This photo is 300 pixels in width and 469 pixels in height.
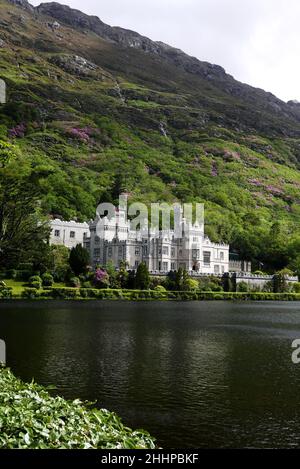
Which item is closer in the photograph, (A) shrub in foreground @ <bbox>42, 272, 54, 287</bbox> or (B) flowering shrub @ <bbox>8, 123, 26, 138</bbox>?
(A) shrub in foreground @ <bbox>42, 272, 54, 287</bbox>

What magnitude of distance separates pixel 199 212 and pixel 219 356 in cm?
12503

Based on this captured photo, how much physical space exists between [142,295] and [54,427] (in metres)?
80.6

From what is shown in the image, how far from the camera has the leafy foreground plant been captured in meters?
10.1

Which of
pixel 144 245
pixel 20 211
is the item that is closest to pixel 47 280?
pixel 144 245

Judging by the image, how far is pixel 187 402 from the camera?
762 inches

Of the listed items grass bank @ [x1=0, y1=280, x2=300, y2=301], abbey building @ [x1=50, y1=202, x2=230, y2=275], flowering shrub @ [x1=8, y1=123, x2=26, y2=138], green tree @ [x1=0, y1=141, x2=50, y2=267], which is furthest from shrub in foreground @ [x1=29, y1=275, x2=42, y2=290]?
flowering shrub @ [x1=8, y1=123, x2=26, y2=138]

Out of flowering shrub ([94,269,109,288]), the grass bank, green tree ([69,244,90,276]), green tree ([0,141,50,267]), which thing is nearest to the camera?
green tree ([0,141,50,267])

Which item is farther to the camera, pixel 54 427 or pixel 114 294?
pixel 114 294

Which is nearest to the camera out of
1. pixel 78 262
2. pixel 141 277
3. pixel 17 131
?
pixel 78 262

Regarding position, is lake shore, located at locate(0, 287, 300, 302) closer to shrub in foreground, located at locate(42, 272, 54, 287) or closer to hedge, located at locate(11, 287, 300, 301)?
hedge, located at locate(11, 287, 300, 301)

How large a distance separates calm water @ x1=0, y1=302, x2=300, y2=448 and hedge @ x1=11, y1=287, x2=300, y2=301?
117 ft

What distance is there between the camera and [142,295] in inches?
3593

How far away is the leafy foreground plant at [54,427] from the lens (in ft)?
33.2

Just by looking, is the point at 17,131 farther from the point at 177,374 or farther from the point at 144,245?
the point at 177,374
